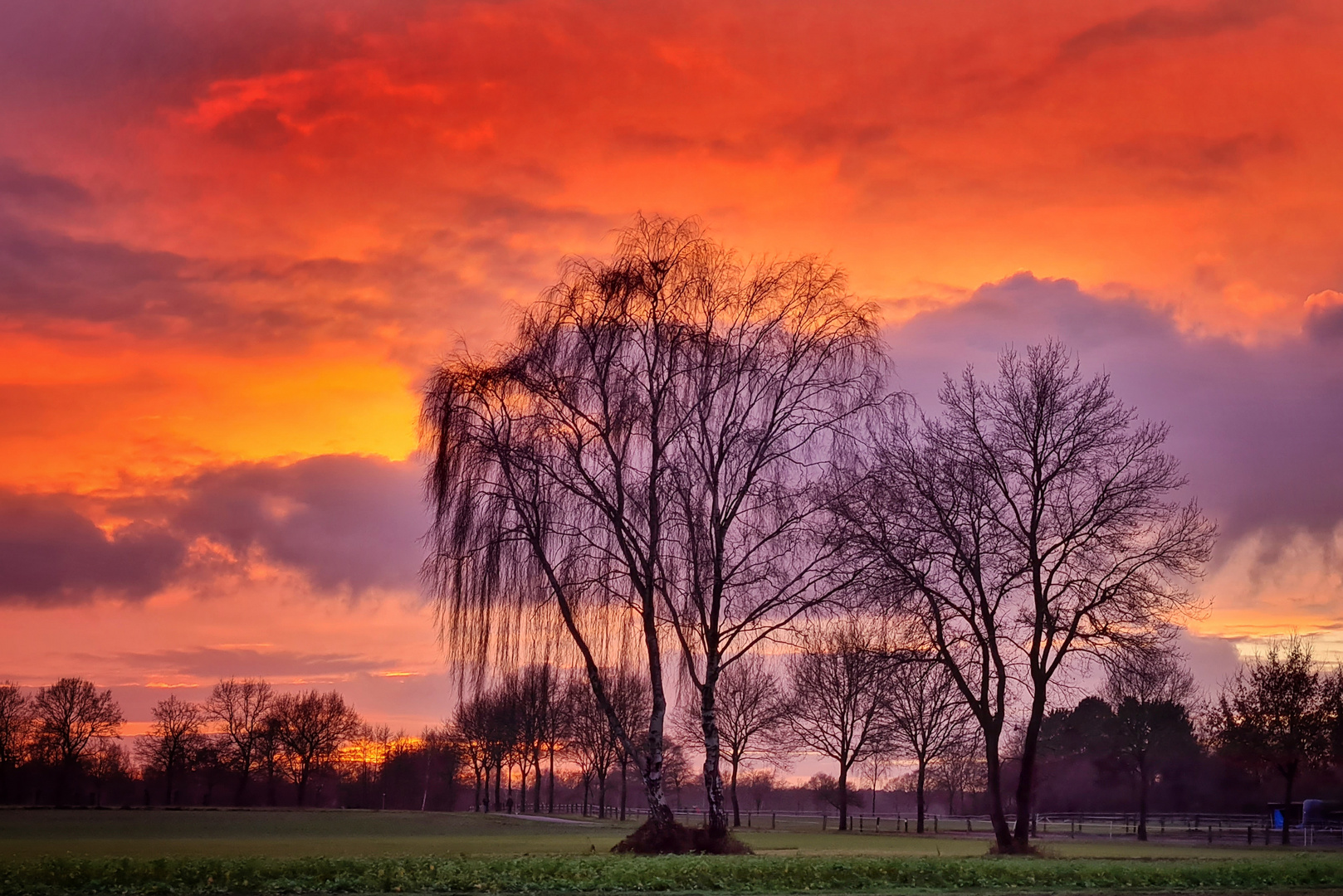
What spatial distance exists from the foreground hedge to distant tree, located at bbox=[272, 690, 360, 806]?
104929mm

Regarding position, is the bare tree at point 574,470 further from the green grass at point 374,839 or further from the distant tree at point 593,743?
the distant tree at point 593,743

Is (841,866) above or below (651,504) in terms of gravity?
below

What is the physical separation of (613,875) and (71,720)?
105 m

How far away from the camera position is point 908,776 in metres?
117

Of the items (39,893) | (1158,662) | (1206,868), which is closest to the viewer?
(39,893)

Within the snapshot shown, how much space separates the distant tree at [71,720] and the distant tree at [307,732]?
16850 millimetres

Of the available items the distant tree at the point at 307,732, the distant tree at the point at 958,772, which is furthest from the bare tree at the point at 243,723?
the distant tree at the point at 958,772

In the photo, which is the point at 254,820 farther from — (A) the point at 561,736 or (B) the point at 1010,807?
(B) the point at 1010,807

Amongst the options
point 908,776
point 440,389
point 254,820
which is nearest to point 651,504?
point 440,389

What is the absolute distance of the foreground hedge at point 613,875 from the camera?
1898 centimetres

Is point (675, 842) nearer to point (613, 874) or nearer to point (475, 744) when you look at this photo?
point (613, 874)

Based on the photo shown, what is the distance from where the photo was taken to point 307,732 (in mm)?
122750

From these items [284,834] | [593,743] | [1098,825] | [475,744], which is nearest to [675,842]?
[284,834]

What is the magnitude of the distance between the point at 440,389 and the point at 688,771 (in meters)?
86.8
